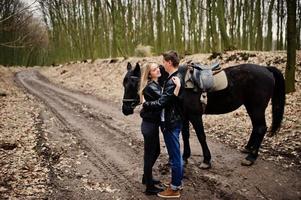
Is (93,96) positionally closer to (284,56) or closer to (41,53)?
(284,56)

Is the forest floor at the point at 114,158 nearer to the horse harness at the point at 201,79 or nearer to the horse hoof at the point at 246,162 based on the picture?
the horse hoof at the point at 246,162

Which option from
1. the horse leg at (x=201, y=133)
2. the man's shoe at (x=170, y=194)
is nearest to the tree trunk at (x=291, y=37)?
the horse leg at (x=201, y=133)

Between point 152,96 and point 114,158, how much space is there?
2831 millimetres

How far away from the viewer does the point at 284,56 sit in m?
13.8

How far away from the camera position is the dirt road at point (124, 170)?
18.6ft

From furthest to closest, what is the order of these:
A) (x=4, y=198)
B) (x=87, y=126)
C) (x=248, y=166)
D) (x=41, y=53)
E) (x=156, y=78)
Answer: (x=41, y=53), (x=87, y=126), (x=248, y=166), (x=4, y=198), (x=156, y=78)

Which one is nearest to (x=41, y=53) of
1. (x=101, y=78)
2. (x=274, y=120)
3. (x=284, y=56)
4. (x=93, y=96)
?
(x=101, y=78)

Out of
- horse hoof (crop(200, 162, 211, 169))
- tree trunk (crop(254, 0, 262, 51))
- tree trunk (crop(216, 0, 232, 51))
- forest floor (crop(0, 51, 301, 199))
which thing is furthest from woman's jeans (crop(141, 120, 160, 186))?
tree trunk (crop(254, 0, 262, 51))

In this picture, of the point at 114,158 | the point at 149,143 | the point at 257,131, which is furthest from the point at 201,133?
the point at 114,158

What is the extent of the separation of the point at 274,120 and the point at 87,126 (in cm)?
581

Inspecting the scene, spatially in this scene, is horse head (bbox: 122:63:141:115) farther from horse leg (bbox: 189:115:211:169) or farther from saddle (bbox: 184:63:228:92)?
horse leg (bbox: 189:115:211:169)

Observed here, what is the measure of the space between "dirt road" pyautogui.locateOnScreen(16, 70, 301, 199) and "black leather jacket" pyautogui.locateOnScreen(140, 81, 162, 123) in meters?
1.31

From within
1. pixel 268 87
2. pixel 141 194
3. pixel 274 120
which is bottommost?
pixel 141 194

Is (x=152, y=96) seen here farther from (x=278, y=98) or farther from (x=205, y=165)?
(x=278, y=98)
